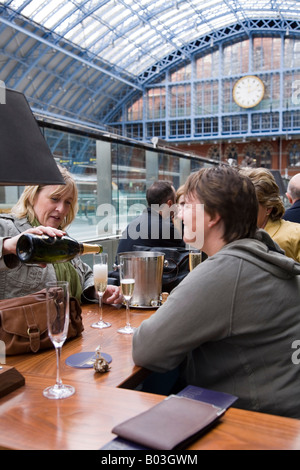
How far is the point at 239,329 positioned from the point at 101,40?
25.3 m

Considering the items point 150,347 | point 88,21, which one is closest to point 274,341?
point 150,347

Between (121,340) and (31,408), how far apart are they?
56 cm

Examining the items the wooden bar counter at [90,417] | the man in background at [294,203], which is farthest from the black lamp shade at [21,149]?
the man in background at [294,203]

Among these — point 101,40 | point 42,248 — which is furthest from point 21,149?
point 101,40

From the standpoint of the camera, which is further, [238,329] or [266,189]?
[266,189]

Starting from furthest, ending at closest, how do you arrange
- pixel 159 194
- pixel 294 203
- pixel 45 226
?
pixel 294 203 → pixel 159 194 → pixel 45 226

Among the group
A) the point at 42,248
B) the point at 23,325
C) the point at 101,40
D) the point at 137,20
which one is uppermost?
the point at 137,20

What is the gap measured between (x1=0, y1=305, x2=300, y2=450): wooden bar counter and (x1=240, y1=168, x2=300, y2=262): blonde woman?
1.62m

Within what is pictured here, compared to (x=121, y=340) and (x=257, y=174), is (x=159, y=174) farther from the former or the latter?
(x=121, y=340)

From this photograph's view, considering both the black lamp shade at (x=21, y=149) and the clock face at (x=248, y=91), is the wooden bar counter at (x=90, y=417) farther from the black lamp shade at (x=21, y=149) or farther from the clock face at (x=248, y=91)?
the clock face at (x=248, y=91)

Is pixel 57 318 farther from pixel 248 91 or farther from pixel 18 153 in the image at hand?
pixel 248 91

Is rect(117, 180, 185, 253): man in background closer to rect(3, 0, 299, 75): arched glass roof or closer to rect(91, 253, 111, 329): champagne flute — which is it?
rect(91, 253, 111, 329): champagne flute

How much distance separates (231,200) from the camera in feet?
4.60

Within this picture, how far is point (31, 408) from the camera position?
1009 millimetres
